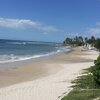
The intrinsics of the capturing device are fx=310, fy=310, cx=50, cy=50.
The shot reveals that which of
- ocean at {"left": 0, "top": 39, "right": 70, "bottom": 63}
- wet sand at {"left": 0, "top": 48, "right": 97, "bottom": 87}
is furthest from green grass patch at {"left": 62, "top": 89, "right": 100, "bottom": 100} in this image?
ocean at {"left": 0, "top": 39, "right": 70, "bottom": 63}

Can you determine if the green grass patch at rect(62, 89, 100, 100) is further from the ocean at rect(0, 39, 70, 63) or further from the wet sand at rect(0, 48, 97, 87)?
the ocean at rect(0, 39, 70, 63)

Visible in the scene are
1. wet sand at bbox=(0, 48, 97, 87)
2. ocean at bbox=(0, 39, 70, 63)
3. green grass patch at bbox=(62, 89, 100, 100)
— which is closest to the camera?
green grass patch at bbox=(62, 89, 100, 100)

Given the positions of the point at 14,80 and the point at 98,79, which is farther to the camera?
the point at 14,80

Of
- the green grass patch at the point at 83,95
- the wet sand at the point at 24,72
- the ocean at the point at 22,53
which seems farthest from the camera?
the ocean at the point at 22,53

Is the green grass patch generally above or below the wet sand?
above

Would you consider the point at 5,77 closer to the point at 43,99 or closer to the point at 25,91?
the point at 25,91

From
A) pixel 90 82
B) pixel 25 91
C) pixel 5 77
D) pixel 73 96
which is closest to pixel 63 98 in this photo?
pixel 73 96

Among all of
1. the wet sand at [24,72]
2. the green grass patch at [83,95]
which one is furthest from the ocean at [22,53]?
the green grass patch at [83,95]

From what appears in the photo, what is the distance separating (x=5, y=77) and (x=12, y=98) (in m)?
9.27

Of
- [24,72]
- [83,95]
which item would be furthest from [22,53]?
[83,95]

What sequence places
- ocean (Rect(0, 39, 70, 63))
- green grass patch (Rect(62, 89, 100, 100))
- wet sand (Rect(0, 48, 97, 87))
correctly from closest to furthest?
green grass patch (Rect(62, 89, 100, 100)) < wet sand (Rect(0, 48, 97, 87)) < ocean (Rect(0, 39, 70, 63))

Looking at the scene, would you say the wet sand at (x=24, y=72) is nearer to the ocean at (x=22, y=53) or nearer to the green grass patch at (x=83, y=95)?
the green grass patch at (x=83, y=95)

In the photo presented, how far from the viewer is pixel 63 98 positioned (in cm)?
1268

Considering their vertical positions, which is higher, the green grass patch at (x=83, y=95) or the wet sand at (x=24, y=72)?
the green grass patch at (x=83, y=95)
